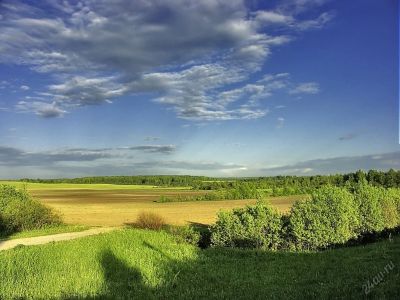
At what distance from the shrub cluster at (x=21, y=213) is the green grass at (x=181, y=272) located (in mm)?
14361

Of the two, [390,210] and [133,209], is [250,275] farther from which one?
[133,209]

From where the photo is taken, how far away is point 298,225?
71.7ft

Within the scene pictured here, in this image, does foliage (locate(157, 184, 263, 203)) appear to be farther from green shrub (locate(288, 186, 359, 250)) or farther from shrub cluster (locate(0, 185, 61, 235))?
green shrub (locate(288, 186, 359, 250))

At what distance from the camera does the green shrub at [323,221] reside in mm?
21828

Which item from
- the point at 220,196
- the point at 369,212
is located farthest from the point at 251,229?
the point at 220,196

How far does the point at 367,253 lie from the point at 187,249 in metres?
7.07

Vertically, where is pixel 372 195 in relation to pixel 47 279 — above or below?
above

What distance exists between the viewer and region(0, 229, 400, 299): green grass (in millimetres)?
11422

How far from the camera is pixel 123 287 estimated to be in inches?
510

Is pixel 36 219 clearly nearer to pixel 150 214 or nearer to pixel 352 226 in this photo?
pixel 150 214

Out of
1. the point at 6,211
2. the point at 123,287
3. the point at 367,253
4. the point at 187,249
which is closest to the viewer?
the point at 123,287

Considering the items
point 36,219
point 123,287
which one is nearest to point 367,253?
point 123,287

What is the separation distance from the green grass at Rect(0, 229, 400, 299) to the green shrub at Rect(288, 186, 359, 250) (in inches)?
145

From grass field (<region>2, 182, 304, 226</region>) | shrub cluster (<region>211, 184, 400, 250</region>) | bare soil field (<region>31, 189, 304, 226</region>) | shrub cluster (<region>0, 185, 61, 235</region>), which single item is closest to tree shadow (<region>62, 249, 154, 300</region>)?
shrub cluster (<region>211, 184, 400, 250</region>)
